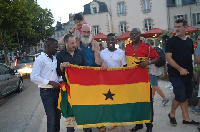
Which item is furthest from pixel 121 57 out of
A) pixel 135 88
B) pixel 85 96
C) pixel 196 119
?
pixel 196 119

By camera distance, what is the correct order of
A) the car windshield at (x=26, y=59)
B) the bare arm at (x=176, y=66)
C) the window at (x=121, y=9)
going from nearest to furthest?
1. the bare arm at (x=176, y=66)
2. the car windshield at (x=26, y=59)
3. the window at (x=121, y=9)

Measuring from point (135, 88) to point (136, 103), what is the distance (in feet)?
0.97

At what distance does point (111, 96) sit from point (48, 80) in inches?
50.8

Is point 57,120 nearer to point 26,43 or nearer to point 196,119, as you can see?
point 196,119

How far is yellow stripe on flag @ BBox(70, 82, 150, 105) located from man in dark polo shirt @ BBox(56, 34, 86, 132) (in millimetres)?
403

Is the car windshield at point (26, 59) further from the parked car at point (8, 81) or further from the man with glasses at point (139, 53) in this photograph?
the man with glasses at point (139, 53)

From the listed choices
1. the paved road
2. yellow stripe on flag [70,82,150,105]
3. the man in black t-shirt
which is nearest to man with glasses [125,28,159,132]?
→ yellow stripe on flag [70,82,150,105]

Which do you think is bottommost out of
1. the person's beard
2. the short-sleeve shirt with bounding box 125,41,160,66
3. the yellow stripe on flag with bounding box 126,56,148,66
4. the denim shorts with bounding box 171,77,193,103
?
the denim shorts with bounding box 171,77,193,103

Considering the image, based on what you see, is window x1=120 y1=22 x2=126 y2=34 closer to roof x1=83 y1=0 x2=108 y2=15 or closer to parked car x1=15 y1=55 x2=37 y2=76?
roof x1=83 y1=0 x2=108 y2=15

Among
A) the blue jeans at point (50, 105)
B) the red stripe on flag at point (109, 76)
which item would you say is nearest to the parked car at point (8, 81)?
the blue jeans at point (50, 105)

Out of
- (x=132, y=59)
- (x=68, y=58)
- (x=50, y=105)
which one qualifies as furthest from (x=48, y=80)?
(x=132, y=59)

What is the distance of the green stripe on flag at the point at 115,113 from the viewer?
14.1ft

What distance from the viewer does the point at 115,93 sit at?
4.44m

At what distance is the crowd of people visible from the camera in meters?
4.00
